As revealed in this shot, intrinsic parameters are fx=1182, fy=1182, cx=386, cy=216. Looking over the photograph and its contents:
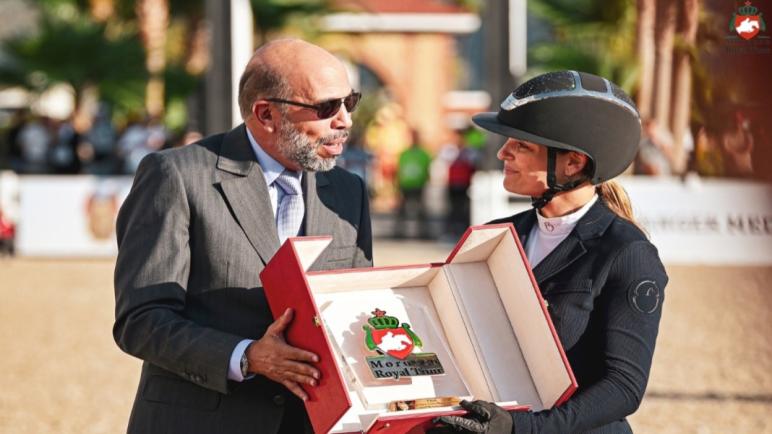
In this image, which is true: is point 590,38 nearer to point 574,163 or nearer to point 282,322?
point 574,163

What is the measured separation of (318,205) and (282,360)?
25.5 inches

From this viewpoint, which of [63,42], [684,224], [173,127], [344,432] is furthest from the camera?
[173,127]

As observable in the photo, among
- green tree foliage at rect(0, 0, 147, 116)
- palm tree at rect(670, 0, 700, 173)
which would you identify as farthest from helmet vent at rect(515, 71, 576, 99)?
green tree foliage at rect(0, 0, 147, 116)

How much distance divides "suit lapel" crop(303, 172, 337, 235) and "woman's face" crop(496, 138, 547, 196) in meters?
0.53

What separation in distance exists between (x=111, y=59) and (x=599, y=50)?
1041cm

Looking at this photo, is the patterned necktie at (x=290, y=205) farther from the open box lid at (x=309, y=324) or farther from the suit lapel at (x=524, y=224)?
the suit lapel at (x=524, y=224)

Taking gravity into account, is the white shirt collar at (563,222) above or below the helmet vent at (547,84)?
below

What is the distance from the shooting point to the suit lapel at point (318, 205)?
320 cm

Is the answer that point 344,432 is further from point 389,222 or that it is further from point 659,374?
point 389,222

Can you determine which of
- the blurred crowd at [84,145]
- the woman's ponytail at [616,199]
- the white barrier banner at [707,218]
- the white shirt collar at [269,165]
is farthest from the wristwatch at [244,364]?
the blurred crowd at [84,145]

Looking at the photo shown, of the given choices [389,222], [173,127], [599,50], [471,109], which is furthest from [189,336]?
[471,109]

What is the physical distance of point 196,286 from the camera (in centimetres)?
302

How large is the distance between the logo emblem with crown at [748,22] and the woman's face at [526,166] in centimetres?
407

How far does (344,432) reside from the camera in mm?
2605
